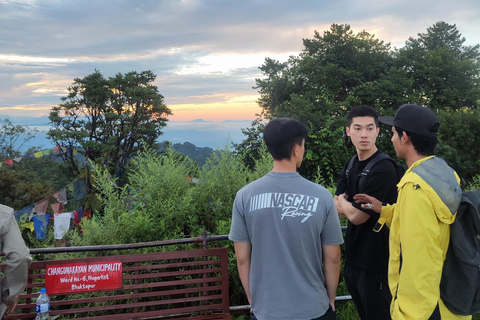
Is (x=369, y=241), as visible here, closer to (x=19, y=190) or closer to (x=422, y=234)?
(x=422, y=234)

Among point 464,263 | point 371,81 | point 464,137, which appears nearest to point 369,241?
point 464,263

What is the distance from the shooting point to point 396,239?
7.07 ft

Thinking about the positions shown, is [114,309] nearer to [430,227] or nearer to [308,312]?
[308,312]

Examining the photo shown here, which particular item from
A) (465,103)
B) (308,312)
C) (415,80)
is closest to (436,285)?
(308,312)

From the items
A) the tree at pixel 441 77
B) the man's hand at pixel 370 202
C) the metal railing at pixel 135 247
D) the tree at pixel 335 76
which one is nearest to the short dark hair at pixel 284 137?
the man's hand at pixel 370 202

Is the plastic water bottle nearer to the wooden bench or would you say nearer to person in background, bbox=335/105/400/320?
the wooden bench

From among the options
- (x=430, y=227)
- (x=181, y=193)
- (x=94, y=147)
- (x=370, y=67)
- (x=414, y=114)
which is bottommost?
(x=94, y=147)

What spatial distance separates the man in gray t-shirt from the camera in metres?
2.15

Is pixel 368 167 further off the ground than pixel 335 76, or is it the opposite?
pixel 335 76

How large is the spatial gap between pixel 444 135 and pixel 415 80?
7.76m

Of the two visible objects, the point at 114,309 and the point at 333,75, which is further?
the point at 333,75

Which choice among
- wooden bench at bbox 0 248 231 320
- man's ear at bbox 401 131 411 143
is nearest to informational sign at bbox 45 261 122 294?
wooden bench at bbox 0 248 231 320

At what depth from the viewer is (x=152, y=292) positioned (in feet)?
12.1

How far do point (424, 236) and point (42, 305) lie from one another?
3289 mm
